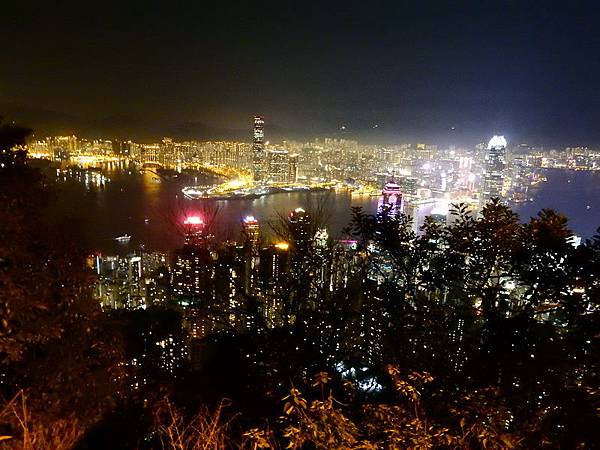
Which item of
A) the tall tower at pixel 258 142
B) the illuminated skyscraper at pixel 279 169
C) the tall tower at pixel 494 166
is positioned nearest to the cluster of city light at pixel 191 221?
the tall tower at pixel 494 166

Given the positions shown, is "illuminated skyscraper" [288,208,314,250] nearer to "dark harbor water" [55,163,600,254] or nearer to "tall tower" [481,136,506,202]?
"dark harbor water" [55,163,600,254]

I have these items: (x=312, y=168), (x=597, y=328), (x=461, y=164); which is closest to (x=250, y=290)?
(x=597, y=328)

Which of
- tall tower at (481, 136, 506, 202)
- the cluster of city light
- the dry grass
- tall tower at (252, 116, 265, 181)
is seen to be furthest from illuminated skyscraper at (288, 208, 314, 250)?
tall tower at (252, 116, 265, 181)

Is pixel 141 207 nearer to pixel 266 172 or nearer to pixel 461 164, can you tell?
pixel 266 172

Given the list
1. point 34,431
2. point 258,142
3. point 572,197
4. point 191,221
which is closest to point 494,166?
point 572,197

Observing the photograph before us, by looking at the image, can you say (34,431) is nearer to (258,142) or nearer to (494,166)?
(494,166)

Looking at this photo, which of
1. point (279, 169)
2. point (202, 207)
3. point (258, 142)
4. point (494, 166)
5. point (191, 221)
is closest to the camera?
point (191, 221)

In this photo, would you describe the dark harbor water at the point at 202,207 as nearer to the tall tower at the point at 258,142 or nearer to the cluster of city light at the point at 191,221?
the cluster of city light at the point at 191,221
